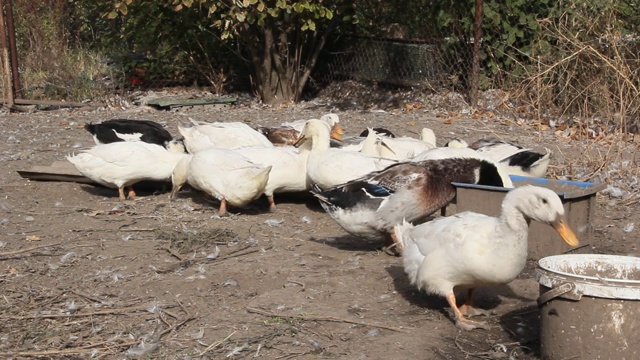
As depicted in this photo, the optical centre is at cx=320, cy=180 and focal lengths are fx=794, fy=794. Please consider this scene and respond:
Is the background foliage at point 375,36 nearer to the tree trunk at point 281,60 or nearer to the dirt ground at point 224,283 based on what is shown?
the tree trunk at point 281,60

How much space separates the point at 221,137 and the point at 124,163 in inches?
44.8

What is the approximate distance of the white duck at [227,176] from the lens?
6730 millimetres

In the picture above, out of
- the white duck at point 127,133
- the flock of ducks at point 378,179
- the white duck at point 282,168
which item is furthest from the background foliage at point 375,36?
the white duck at point 127,133

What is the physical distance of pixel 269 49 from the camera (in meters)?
13.4

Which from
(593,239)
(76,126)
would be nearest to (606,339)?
(593,239)

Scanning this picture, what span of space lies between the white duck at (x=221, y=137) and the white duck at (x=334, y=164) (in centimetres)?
108

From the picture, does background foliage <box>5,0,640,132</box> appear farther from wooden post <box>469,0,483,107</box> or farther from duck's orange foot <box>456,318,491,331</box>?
duck's orange foot <box>456,318,491,331</box>

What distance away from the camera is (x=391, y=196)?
18.6ft

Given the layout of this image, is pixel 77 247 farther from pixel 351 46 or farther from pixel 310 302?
pixel 351 46

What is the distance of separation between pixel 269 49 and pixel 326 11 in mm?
1504

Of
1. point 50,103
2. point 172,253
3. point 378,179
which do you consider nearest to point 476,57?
point 378,179

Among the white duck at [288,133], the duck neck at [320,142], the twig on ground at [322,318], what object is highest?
the duck neck at [320,142]

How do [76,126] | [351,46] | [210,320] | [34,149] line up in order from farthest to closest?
[351,46], [76,126], [34,149], [210,320]

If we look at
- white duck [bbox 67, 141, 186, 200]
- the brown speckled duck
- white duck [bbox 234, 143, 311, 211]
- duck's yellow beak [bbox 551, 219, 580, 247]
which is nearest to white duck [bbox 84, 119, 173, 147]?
white duck [bbox 67, 141, 186, 200]
